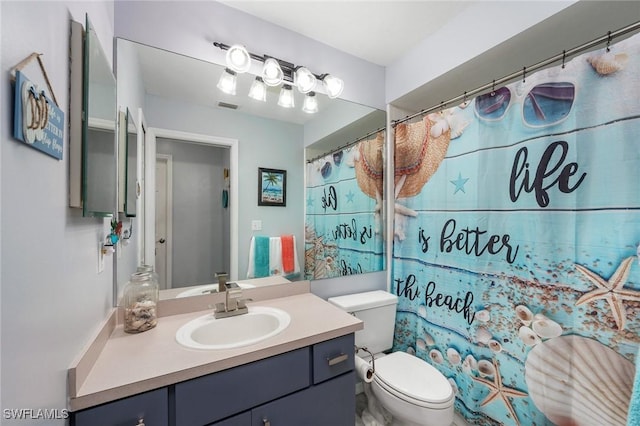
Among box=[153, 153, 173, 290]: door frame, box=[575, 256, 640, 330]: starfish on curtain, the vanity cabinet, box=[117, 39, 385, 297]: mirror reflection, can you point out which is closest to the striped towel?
box=[117, 39, 385, 297]: mirror reflection

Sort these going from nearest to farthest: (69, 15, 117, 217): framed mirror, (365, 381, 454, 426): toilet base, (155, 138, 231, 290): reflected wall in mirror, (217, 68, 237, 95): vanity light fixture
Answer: (69, 15, 117, 217): framed mirror → (365, 381, 454, 426): toilet base → (155, 138, 231, 290): reflected wall in mirror → (217, 68, 237, 95): vanity light fixture

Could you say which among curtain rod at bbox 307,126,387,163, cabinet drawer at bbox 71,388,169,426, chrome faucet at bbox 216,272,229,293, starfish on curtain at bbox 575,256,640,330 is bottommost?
cabinet drawer at bbox 71,388,169,426

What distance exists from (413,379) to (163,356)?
3.97 ft

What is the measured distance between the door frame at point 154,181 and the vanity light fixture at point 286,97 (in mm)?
386

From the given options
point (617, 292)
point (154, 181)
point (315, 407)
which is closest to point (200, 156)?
point (154, 181)

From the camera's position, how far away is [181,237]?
4.38 feet

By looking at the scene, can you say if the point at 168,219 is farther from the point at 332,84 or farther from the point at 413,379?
the point at 413,379

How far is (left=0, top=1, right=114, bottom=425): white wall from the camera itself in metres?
0.44

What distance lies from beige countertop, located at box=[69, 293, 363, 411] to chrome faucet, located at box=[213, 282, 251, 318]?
4.8 inches

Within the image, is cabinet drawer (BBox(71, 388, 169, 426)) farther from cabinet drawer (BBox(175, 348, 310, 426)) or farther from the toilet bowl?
the toilet bowl

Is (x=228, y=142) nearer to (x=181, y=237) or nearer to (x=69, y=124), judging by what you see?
(x=181, y=237)

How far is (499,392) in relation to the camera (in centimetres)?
131

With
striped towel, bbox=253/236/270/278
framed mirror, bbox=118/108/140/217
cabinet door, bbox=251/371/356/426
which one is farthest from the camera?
striped towel, bbox=253/236/270/278

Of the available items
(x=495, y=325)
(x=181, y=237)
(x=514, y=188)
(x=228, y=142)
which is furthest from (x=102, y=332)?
(x=514, y=188)
